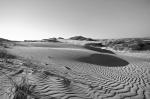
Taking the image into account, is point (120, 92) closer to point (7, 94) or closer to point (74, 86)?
point (74, 86)

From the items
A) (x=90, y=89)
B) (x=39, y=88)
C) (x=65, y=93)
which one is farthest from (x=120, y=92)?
(x=39, y=88)

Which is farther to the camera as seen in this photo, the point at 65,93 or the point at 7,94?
the point at 65,93

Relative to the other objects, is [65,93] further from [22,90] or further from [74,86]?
[22,90]

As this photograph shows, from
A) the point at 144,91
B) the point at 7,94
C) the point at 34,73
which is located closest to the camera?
the point at 7,94

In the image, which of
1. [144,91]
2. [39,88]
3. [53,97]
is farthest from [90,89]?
[144,91]

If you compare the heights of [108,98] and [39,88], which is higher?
[39,88]

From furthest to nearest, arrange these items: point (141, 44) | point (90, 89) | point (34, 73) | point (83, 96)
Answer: point (141, 44) → point (34, 73) → point (90, 89) → point (83, 96)

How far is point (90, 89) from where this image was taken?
3740mm

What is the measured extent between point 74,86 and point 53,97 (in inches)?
39.8

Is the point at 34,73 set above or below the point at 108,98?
above

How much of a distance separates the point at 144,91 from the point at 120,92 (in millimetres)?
965

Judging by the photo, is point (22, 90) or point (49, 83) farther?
point (49, 83)

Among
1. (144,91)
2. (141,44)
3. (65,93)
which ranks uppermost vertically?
(141,44)

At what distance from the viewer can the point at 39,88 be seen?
3398 mm
